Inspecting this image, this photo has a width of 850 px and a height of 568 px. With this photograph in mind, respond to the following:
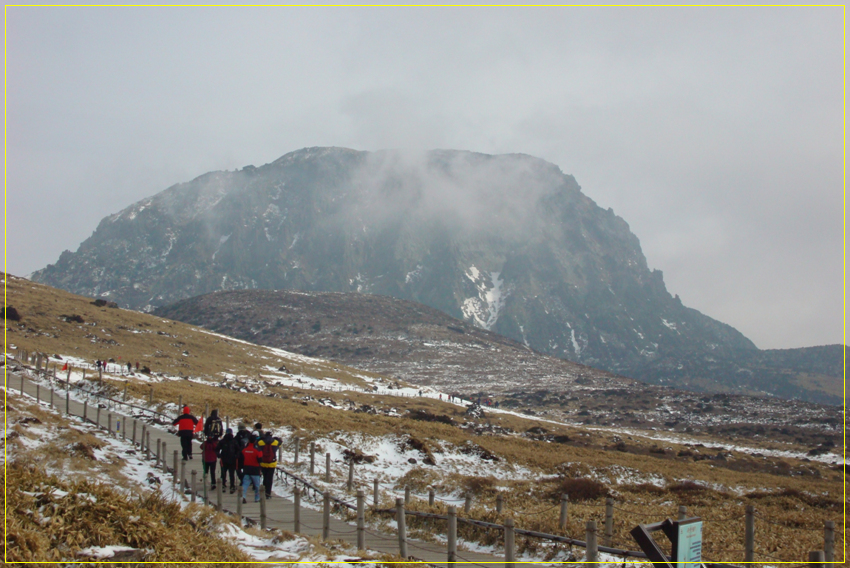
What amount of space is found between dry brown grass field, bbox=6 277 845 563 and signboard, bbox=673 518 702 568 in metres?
6.53

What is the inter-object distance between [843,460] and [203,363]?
2808 inches

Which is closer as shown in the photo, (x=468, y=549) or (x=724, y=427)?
(x=468, y=549)

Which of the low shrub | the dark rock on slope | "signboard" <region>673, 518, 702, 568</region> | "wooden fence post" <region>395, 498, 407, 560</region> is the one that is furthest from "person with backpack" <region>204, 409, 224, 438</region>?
the dark rock on slope

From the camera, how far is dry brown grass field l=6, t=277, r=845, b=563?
1552cm

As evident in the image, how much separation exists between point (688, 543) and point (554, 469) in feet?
80.1

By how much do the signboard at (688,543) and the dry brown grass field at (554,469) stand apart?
6.53 metres

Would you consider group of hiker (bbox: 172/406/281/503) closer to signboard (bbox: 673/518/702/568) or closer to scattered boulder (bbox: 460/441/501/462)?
signboard (bbox: 673/518/702/568)

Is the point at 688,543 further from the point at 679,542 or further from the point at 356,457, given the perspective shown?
the point at 356,457

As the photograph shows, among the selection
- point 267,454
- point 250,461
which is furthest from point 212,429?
point 267,454

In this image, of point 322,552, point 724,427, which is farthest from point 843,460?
point 322,552

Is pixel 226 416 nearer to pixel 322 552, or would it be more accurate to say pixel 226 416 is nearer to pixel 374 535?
pixel 374 535

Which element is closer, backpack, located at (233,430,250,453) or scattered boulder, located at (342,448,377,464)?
backpack, located at (233,430,250,453)

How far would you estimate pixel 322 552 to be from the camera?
952cm

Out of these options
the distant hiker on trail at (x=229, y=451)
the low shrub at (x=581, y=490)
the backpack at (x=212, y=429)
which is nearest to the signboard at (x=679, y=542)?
the distant hiker on trail at (x=229, y=451)
